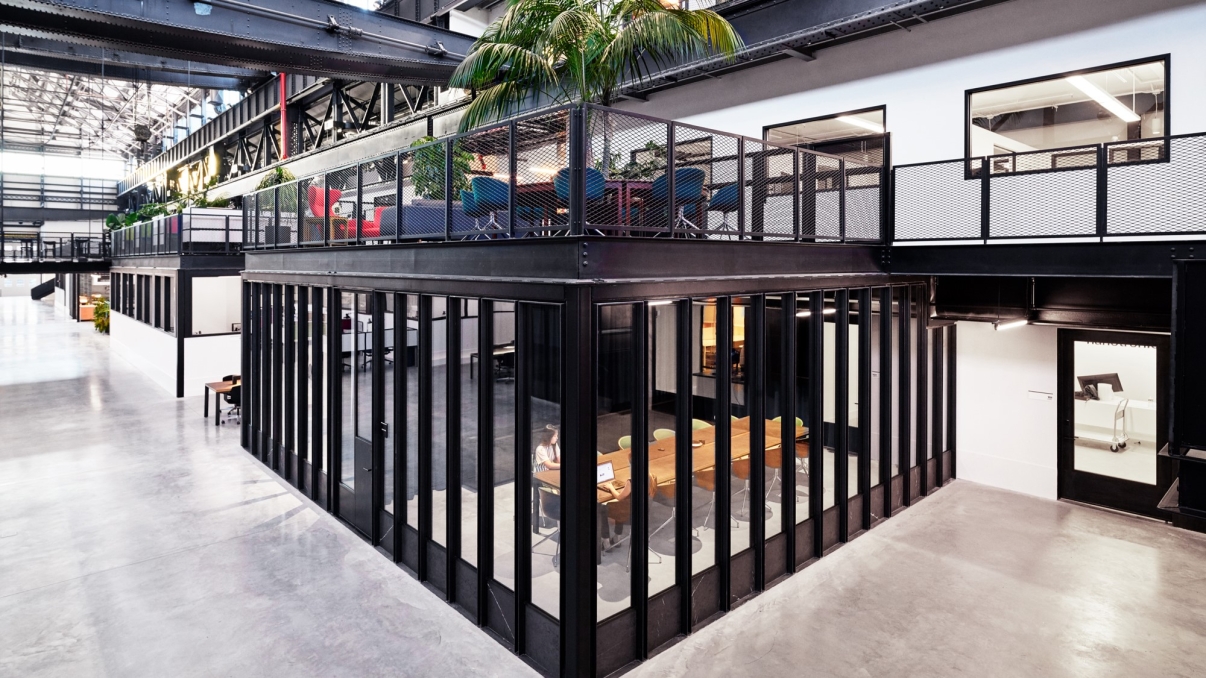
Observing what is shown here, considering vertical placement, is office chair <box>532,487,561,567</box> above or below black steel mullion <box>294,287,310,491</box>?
below

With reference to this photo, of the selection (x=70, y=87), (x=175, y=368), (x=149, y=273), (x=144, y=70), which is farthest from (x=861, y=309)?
(x=70, y=87)

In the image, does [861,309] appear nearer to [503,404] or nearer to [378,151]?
[503,404]

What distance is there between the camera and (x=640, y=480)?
5.21 metres

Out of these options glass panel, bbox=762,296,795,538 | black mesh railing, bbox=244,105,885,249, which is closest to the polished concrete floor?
glass panel, bbox=762,296,795,538

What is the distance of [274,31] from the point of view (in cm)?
916

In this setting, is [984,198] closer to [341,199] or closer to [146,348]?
[341,199]

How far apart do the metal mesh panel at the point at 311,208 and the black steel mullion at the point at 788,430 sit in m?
5.95

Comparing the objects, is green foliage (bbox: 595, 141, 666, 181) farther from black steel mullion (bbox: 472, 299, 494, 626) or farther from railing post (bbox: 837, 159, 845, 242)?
railing post (bbox: 837, 159, 845, 242)

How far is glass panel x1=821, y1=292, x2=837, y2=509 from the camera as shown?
7398 millimetres

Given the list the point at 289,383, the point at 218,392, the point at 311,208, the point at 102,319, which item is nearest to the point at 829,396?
the point at 289,383

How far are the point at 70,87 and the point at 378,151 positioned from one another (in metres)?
19.4

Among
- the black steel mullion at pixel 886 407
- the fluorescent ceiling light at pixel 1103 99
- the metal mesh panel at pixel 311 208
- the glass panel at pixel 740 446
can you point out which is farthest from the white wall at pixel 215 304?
the fluorescent ceiling light at pixel 1103 99

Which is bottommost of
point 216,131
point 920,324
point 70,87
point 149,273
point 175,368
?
point 175,368

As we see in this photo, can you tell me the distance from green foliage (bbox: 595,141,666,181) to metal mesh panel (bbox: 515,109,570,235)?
0.41 metres
